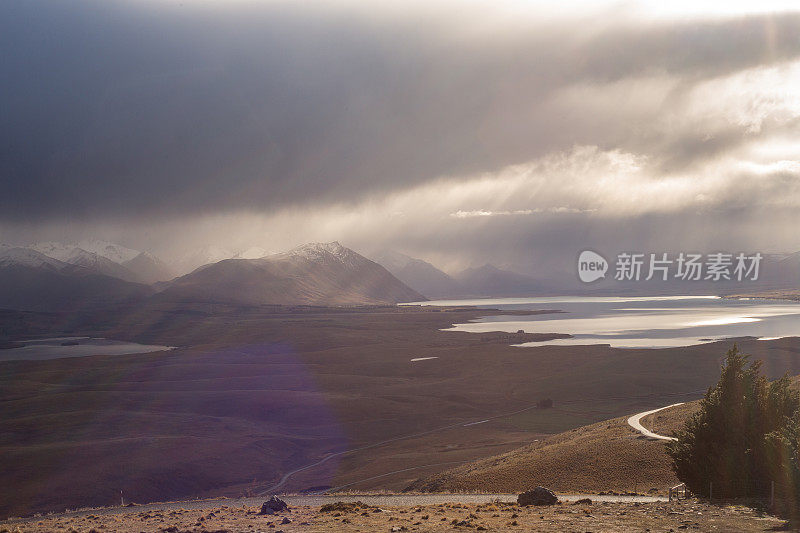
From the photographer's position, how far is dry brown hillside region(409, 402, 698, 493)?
135 ft

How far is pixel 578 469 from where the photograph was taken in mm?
43875

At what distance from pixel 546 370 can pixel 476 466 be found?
7467cm

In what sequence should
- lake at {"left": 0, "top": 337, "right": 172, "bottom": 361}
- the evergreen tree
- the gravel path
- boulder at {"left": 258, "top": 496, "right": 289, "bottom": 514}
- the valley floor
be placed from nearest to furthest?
the valley floor, boulder at {"left": 258, "top": 496, "right": 289, "bottom": 514}, the evergreen tree, the gravel path, lake at {"left": 0, "top": 337, "right": 172, "bottom": 361}

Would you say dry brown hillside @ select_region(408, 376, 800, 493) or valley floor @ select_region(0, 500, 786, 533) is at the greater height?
valley floor @ select_region(0, 500, 786, 533)

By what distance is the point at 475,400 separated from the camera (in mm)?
93125

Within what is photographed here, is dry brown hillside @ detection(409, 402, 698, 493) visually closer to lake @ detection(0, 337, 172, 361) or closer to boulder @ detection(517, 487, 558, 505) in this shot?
boulder @ detection(517, 487, 558, 505)

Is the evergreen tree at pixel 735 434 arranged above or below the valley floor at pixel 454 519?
above

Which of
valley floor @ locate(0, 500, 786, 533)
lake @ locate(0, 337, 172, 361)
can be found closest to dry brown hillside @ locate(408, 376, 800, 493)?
valley floor @ locate(0, 500, 786, 533)

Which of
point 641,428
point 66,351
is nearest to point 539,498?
point 641,428

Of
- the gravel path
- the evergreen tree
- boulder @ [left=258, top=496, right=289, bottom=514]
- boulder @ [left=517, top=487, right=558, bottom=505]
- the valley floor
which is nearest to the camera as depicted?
the valley floor

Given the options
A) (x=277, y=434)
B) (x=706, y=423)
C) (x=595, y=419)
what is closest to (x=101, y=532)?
(x=706, y=423)

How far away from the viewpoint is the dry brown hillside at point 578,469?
135 feet

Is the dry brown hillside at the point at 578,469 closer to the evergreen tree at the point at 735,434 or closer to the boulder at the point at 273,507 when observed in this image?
the evergreen tree at the point at 735,434

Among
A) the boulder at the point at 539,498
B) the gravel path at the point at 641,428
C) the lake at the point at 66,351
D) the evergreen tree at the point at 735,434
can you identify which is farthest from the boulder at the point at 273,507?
the lake at the point at 66,351
